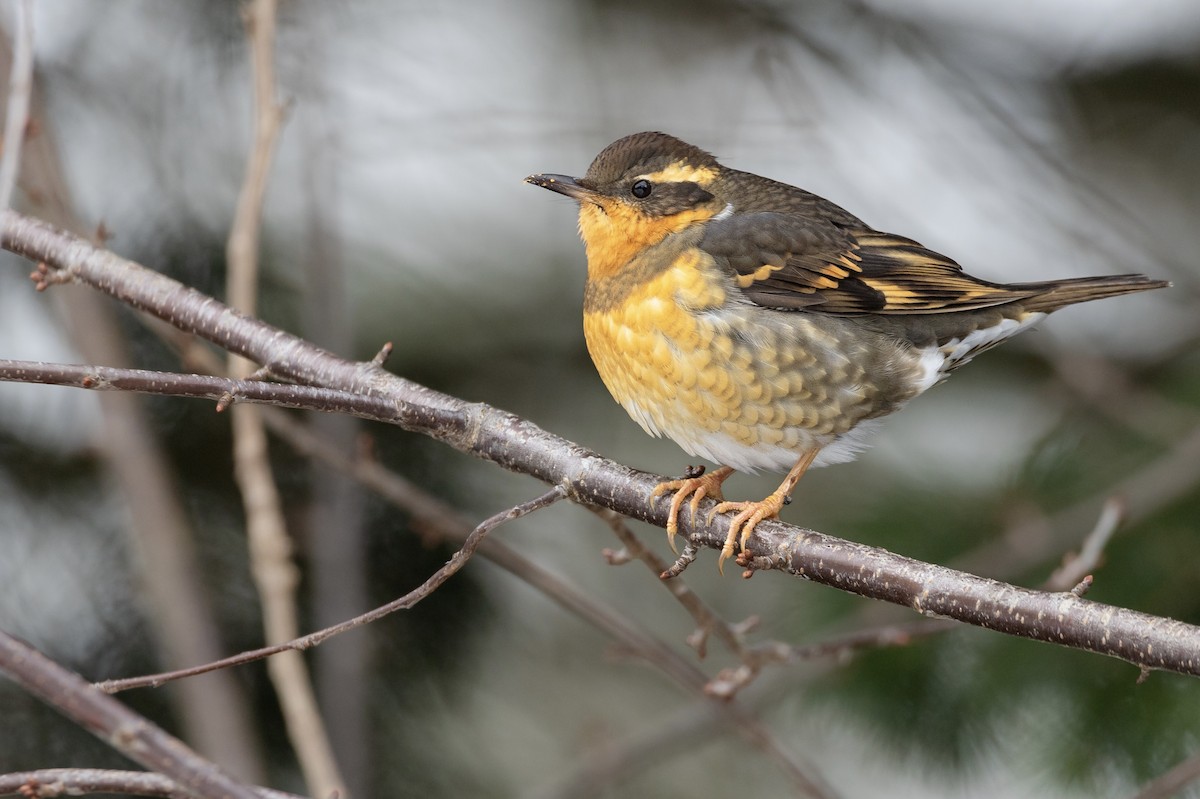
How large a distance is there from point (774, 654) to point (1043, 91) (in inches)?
169

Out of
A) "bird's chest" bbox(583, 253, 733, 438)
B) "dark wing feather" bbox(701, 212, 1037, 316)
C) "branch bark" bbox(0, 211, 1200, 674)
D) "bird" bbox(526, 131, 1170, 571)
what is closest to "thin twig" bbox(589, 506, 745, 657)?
"branch bark" bbox(0, 211, 1200, 674)

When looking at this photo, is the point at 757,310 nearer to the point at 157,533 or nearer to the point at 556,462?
the point at 556,462

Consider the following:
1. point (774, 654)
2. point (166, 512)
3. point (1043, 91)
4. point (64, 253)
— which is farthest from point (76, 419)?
point (1043, 91)

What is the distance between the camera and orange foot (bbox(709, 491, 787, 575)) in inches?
130

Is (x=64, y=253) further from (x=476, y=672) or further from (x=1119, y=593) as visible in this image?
(x=1119, y=593)

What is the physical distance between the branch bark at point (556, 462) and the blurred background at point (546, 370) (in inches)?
15.0

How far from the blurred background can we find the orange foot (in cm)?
50

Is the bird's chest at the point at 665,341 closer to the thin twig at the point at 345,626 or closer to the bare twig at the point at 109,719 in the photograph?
the thin twig at the point at 345,626

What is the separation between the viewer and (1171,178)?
684 centimetres

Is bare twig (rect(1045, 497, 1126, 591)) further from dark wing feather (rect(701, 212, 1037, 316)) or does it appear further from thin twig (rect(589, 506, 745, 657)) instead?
thin twig (rect(589, 506, 745, 657))

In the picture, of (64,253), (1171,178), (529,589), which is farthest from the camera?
(1171,178)

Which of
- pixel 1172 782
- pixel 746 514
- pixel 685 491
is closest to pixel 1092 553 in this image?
pixel 1172 782

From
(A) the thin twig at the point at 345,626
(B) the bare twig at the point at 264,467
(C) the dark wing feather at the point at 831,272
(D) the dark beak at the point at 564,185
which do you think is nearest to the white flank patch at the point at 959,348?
(C) the dark wing feather at the point at 831,272

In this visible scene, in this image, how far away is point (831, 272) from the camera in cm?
416
